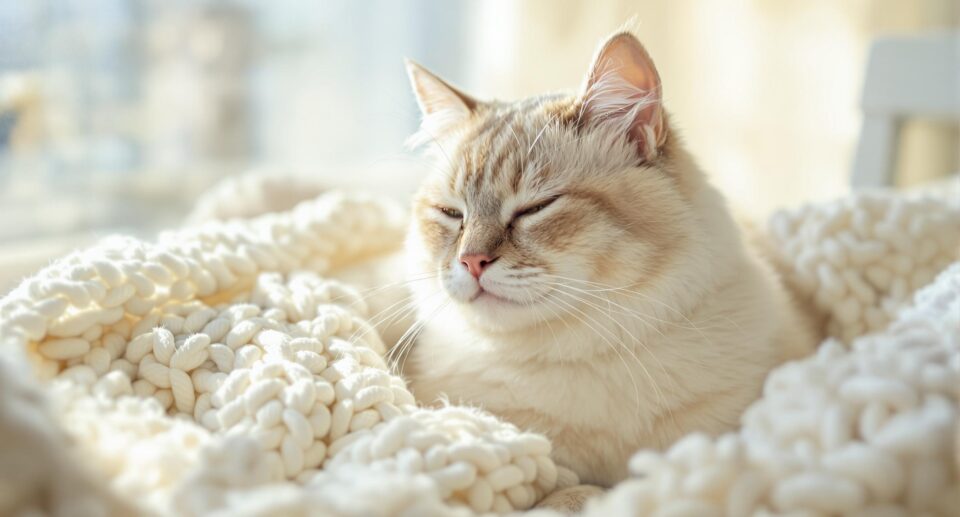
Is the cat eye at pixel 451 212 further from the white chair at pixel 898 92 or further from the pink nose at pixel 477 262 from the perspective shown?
the white chair at pixel 898 92

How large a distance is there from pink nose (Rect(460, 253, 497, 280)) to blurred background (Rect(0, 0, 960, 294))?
1.00 metres

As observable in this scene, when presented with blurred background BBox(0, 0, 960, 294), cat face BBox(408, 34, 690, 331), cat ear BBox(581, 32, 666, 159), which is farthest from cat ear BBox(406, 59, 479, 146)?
blurred background BBox(0, 0, 960, 294)

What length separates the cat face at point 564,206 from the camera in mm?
1025

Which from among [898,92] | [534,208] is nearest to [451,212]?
[534,208]

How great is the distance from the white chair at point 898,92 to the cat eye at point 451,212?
1.35 m

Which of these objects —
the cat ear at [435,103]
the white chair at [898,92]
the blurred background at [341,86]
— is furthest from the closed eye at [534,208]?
the white chair at [898,92]

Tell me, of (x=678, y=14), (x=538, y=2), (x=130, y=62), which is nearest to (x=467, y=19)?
(x=538, y=2)

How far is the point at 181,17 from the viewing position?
2312 mm

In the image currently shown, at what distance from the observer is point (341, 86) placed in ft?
9.29

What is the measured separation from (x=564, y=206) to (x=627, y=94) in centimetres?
19

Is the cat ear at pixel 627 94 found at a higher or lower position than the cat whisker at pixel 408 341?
higher

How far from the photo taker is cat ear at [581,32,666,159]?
3.40ft

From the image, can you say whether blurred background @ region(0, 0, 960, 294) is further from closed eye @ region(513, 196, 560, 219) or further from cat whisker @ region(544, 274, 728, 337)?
cat whisker @ region(544, 274, 728, 337)

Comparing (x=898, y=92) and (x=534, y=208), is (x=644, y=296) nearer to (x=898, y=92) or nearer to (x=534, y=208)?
(x=534, y=208)
